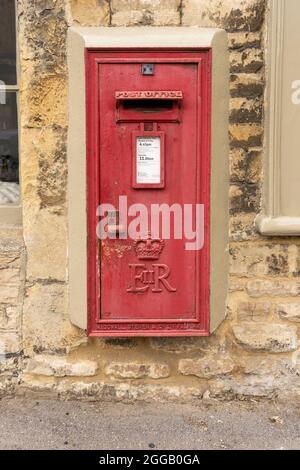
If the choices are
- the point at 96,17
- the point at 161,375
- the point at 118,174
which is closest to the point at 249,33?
the point at 96,17

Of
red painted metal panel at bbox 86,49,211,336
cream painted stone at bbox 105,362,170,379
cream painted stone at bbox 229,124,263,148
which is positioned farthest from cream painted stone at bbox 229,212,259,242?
cream painted stone at bbox 105,362,170,379

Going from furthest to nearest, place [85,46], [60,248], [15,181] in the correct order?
[15,181]
[60,248]
[85,46]

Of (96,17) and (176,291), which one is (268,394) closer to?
(176,291)

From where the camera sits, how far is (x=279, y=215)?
3.00 metres

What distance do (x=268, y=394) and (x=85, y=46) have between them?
7.49 ft

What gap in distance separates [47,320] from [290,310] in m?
1.46

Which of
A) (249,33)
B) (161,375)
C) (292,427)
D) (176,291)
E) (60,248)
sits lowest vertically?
(292,427)

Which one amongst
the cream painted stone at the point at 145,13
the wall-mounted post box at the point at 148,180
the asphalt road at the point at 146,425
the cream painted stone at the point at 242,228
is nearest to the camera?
the asphalt road at the point at 146,425

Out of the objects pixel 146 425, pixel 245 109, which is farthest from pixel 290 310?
pixel 245 109

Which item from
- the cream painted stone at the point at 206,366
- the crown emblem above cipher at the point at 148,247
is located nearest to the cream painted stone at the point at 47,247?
the crown emblem above cipher at the point at 148,247

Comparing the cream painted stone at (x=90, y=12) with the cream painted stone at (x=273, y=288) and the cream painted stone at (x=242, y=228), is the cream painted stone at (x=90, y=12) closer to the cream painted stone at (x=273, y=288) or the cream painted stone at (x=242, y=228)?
the cream painted stone at (x=242, y=228)

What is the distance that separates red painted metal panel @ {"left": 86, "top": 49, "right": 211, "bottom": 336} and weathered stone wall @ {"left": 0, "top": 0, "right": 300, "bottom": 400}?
0.20 meters

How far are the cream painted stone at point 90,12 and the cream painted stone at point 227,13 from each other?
0.46 m

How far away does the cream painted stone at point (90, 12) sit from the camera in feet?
9.70
